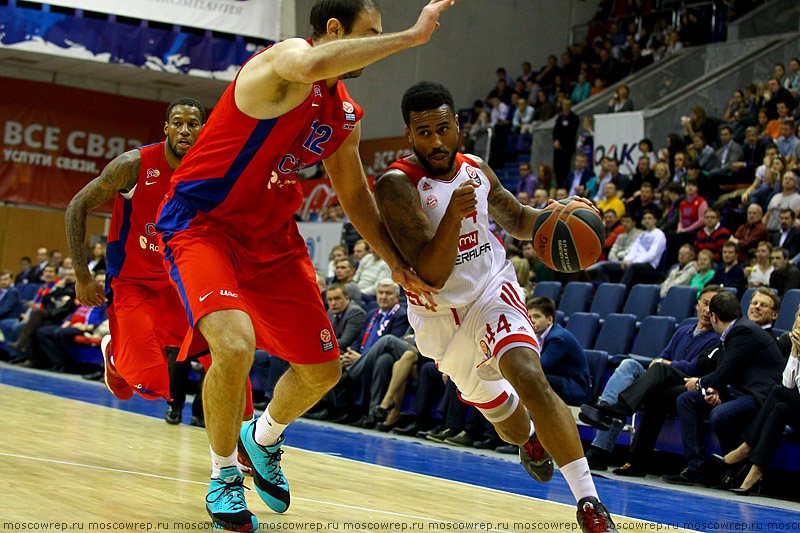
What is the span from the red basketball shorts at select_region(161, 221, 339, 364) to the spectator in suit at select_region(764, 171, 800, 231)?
7.80 meters

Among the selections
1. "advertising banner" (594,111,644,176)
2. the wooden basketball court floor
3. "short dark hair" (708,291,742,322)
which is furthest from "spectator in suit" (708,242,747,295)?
"advertising banner" (594,111,644,176)

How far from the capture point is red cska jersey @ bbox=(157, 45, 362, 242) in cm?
337

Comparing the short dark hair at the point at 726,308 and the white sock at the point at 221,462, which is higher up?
the short dark hair at the point at 726,308

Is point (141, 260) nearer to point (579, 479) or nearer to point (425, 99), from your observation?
point (425, 99)

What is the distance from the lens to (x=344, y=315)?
9.67 metres

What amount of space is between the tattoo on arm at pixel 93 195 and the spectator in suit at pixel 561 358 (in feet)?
12.6

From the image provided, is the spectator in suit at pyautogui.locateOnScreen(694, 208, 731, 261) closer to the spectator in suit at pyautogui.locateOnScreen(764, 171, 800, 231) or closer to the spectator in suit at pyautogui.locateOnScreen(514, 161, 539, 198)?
the spectator in suit at pyautogui.locateOnScreen(764, 171, 800, 231)

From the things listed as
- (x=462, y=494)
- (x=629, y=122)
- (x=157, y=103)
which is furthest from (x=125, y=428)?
(x=157, y=103)

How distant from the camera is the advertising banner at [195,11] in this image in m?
15.9

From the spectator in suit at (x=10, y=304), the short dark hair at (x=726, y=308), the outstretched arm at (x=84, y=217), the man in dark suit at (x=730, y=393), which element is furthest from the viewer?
the spectator in suit at (x=10, y=304)

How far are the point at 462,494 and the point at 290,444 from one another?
2.40 meters

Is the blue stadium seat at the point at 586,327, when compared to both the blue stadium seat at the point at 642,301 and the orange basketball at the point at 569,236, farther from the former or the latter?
the orange basketball at the point at 569,236

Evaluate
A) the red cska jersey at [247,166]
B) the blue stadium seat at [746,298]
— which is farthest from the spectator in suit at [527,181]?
the red cska jersey at [247,166]

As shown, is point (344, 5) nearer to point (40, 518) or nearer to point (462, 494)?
point (40, 518)
